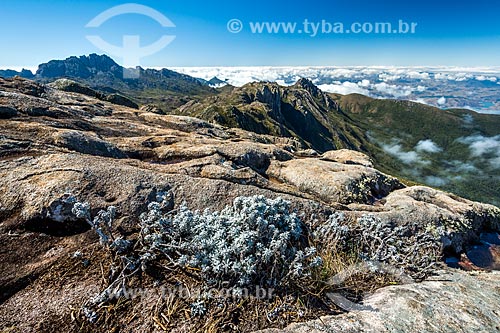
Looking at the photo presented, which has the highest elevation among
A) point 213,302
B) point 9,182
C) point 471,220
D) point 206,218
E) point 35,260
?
point 9,182

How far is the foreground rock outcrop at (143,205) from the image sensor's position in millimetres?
6750

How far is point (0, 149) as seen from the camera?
37.6 feet

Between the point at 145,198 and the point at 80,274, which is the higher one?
the point at 145,198

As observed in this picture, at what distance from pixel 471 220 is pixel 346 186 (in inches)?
313

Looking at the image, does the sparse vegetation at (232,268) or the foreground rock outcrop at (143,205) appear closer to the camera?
the sparse vegetation at (232,268)

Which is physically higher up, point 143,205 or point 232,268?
point 143,205

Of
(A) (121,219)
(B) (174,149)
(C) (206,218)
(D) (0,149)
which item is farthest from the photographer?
(B) (174,149)

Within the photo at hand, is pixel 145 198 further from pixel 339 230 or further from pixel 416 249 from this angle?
pixel 416 249

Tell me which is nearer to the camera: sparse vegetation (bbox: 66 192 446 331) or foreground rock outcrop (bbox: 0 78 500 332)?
sparse vegetation (bbox: 66 192 446 331)

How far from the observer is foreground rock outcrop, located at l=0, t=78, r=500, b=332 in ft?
22.1

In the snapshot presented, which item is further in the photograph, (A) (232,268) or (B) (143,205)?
(B) (143,205)

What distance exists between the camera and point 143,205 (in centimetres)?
987

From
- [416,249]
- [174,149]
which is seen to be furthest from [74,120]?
[416,249]

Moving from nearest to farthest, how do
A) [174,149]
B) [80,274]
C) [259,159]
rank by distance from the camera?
[80,274], [174,149], [259,159]
